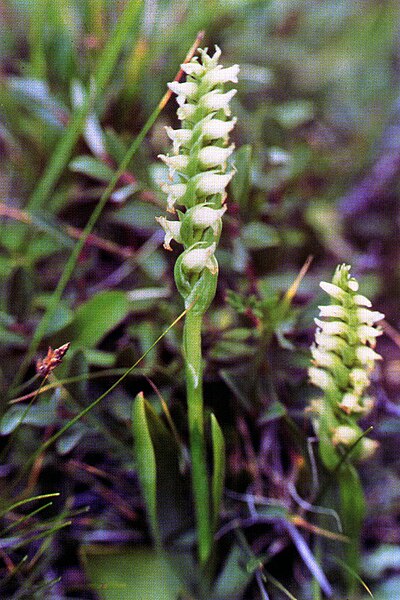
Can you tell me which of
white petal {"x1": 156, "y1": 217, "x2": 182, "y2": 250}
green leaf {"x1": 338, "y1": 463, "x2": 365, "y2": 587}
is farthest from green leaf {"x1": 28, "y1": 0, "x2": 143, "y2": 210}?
green leaf {"x1": 338, "y1": 463, "x2": 365, "y2": 587}

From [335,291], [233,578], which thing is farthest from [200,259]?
[233,578]

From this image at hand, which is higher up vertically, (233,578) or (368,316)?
(368,316)

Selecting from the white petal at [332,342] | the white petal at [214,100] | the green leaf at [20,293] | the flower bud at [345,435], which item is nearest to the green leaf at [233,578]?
the flower bud at [345,435]

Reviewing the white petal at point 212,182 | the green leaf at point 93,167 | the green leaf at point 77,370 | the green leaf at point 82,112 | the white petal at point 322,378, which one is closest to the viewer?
the white petal at point 212,182

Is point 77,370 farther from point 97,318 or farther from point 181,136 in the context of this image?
point 181,136

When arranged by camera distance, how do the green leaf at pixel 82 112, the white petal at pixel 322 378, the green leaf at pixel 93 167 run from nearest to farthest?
the white petal at pixel 322 378 < the green leaf at pixel 82 112 < the green leaf at pixel 93 167

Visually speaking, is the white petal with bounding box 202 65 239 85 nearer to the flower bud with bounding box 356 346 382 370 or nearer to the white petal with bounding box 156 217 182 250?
the white petal with bounding box 156 217 182 250

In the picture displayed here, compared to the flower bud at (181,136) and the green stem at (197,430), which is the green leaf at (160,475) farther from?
the flower bud at (181,136)
